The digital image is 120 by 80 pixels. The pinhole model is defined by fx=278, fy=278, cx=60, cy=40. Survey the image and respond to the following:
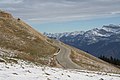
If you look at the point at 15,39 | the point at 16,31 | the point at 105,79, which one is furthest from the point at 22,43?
the point at 105,79

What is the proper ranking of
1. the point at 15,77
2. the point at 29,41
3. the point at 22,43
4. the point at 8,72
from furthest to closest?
1. the point at 29,41
2. the point at 22,43
3. the point at 8,72
4. the point at 15,77

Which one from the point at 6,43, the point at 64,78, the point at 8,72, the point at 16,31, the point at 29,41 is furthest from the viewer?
the point at 16,31

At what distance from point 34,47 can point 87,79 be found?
6946cm

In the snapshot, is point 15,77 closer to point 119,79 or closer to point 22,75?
point 22,75

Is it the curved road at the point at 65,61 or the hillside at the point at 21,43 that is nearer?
the hillside at the point at 21,43

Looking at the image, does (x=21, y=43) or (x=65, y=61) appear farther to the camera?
(x=65, y=61)

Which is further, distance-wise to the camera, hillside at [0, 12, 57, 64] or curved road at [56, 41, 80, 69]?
curved road at [56, 41, 80, 69]

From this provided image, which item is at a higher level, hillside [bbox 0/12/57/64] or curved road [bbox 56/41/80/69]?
hillside [bbox 0/12/57/64]

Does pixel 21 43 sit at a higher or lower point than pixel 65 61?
higher

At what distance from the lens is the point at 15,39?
3841 inches

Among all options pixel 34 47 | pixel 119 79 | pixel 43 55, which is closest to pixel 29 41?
pixel 34 47

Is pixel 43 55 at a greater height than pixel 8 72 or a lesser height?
lesser

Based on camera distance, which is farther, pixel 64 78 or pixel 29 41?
pixel 29 41

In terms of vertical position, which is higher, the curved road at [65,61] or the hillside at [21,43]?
the hillside at [21,43]
